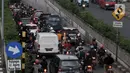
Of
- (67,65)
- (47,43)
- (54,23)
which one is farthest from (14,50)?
(54,23)

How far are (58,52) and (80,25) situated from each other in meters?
11.1

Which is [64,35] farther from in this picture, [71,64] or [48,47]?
[71,64]

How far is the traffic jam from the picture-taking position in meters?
23.1

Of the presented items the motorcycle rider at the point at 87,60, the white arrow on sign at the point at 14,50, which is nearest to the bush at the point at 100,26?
the motorcycle rider at the point at 87,60

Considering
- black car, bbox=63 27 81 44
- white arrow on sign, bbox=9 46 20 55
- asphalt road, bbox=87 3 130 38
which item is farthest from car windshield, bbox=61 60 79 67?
asphalt road, bbox=87 3 130 38

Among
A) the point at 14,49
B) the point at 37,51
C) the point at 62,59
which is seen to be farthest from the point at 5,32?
the point at 14,49

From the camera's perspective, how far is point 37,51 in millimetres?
30250

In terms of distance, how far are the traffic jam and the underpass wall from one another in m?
0.81

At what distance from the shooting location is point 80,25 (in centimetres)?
4119

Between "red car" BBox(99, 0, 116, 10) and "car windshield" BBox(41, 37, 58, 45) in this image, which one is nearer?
"car windshield" BBox(41, 37, 58, 45)

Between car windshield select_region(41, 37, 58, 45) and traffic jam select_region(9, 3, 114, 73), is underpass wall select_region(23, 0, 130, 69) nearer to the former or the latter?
traffic jam select_region(9, 3, 114, 73)

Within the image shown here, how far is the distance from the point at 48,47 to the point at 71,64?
7390 millimetres

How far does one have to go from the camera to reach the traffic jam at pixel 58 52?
2314 centimetres

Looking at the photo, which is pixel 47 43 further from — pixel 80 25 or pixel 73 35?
pixel 80 25
